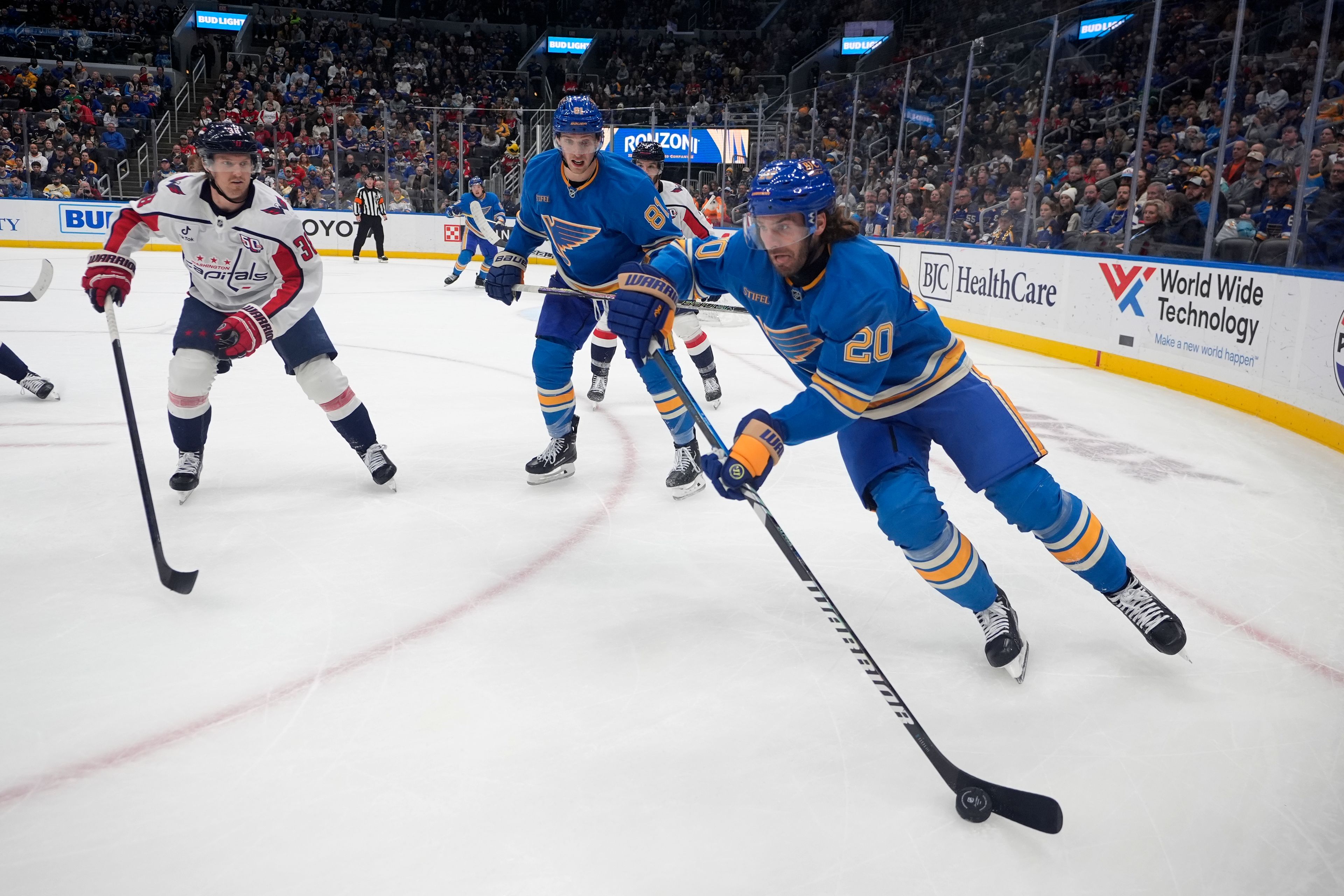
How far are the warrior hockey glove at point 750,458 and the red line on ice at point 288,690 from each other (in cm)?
99

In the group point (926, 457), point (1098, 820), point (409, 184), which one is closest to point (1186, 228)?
point (926, 457)

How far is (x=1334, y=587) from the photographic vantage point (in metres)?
2.86

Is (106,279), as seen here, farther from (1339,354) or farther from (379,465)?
(1339,354)

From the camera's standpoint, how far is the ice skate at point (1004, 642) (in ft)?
7.42

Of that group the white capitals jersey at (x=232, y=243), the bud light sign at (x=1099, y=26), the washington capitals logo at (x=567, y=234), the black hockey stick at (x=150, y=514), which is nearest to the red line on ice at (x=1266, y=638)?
the washington capitals logo at (x=567, y=234)

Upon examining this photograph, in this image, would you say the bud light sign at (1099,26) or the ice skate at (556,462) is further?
the bud light sign at (1099,26)

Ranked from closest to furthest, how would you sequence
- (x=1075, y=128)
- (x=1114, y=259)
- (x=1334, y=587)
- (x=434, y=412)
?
(x=1334, y=587) < (x=434, y=412) < (x=1114, y=259) < (x=1075, y=128)

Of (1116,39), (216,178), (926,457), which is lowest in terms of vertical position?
(926,457)

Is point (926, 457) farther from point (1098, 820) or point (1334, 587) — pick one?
point (1334, 587)

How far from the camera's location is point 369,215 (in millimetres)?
13164

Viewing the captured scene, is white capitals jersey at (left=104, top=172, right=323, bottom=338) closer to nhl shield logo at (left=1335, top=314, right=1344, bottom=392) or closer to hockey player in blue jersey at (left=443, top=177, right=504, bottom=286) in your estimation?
nhl shield logo at (left=1335, top=314, right=1344, bottom=392)

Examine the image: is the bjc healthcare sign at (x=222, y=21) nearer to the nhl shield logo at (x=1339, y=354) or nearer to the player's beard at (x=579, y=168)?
the player's beard at (x=579, y=168)

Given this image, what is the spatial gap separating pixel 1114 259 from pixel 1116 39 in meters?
1.67

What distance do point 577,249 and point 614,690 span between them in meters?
1.91
